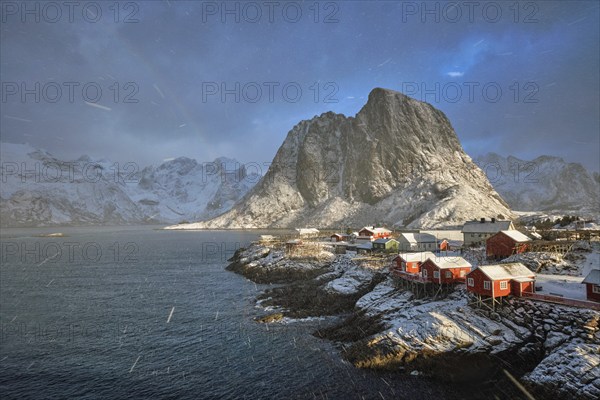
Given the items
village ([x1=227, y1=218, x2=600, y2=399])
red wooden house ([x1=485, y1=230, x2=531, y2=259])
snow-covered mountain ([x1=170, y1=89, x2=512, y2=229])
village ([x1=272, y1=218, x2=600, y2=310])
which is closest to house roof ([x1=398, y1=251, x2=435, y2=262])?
village ([x1=272, y1=218, x2=600, y2=310])

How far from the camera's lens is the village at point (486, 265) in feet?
108

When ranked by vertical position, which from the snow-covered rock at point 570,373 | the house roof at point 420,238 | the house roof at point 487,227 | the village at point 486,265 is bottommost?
the snow-covered rock at point 570,373

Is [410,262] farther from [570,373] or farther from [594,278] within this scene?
[570,373]

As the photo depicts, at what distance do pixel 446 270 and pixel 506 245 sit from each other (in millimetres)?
17128

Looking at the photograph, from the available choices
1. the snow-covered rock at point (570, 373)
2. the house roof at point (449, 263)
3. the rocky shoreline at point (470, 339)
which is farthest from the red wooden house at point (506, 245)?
the snow-covered rock at point (570, 373)

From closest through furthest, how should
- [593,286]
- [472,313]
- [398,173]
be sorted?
[593,286] → [472,313] → [398,173]

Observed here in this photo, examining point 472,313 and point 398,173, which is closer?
point 472,313

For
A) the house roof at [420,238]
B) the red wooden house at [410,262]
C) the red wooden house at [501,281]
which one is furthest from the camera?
the house roof at [420,238]

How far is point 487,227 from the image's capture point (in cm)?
6550

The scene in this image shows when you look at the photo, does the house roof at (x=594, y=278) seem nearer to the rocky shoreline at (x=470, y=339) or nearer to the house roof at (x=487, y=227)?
the rocky shoreline at (x=470, y=339)

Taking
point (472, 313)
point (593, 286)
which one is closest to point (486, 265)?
point (472, 313)

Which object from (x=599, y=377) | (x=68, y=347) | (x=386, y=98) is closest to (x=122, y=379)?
(x=68, y=347)

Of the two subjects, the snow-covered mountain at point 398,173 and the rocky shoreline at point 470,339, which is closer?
the rocky shoreline at point 470,339

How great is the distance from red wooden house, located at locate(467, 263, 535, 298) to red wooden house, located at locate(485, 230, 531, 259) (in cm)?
1736
